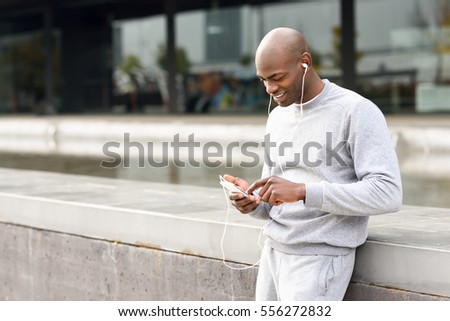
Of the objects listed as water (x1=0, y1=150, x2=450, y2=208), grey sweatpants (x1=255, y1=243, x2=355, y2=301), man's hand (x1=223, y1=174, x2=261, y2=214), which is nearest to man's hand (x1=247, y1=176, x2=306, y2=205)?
man's hand (x1=223, y1=174, x2=261, y2=214)

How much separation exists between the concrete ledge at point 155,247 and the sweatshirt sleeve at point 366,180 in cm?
59

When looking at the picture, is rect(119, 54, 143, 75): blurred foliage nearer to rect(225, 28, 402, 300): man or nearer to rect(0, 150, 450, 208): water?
rect(0, 150, 450, 208): water

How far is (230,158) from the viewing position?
14.9 metres

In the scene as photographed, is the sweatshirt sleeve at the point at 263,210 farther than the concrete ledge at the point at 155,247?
No

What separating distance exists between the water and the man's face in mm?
4690

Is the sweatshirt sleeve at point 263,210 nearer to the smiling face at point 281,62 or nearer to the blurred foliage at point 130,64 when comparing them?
the smiling face at point 281,62

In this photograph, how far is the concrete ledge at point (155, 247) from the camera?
161 inches

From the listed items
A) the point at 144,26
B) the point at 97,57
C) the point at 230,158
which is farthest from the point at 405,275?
the point at 97,57

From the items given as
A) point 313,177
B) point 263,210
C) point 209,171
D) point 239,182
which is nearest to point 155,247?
point 263,210

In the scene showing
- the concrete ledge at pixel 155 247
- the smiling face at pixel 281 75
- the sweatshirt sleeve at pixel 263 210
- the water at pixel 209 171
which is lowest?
the water at pixel 209 171

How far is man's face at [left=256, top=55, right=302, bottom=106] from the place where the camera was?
11.6 ft

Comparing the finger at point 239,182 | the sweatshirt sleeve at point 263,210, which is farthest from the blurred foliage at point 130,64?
the finger at point 239,182

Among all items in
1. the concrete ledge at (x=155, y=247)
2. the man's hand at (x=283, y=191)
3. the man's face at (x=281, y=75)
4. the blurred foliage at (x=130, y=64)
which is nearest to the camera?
the man's hand at (x=283, y=191)
